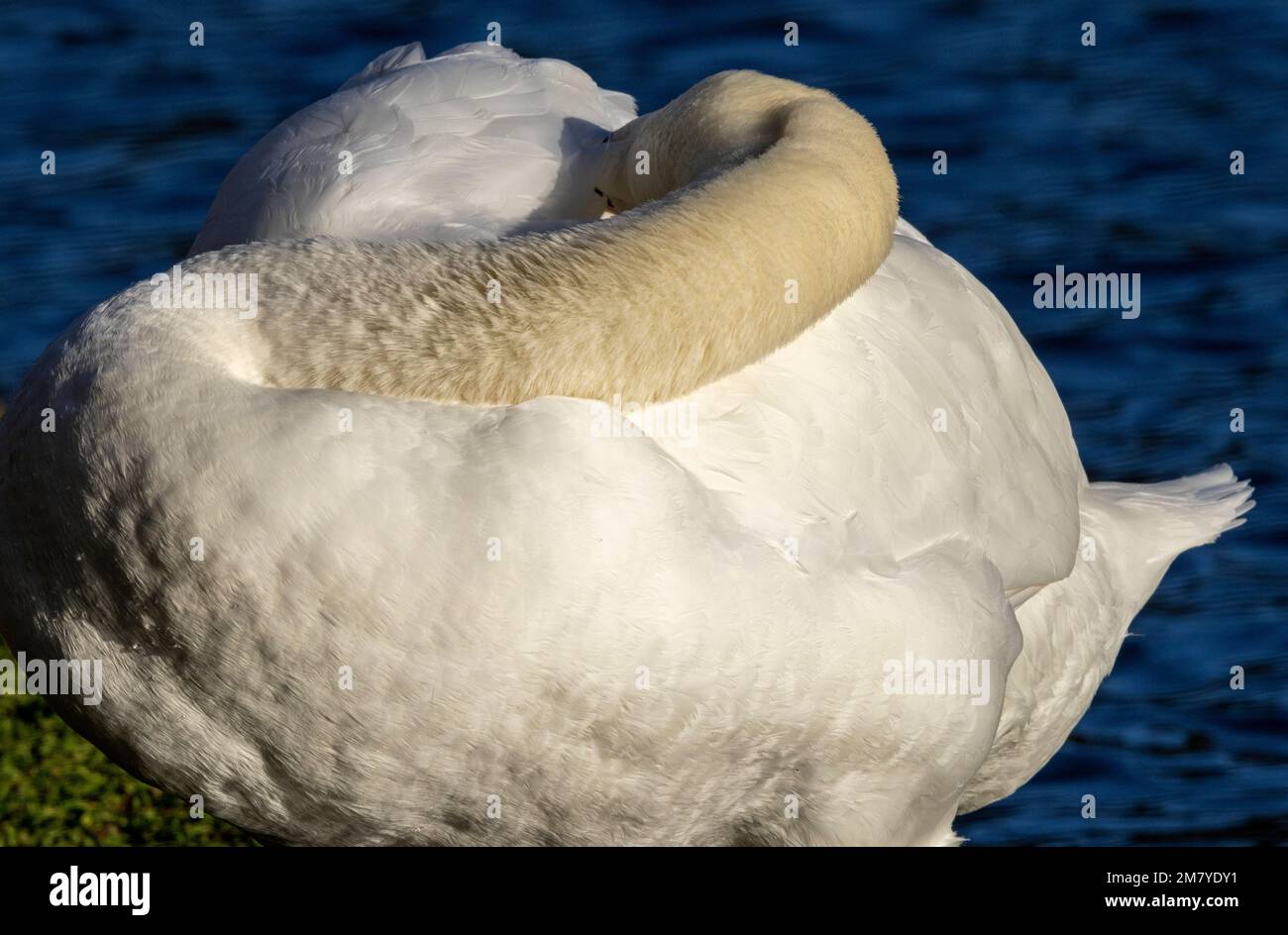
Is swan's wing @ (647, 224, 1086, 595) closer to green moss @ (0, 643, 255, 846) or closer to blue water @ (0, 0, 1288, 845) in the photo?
green moss @ (0, 643, 255, 846)

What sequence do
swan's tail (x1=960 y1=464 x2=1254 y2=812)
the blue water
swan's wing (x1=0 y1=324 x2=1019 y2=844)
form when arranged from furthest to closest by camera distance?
the blue water → swan's tail (x1=960 y1=464 x2=1254 y2=812) → swan's wing (x1=0 y1=324 x2=1019 y2=844)

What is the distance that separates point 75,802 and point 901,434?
7.65ft

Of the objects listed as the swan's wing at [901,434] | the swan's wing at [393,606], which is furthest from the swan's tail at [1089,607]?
the swan's wing at [393,606]

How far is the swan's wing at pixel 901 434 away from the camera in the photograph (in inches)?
127

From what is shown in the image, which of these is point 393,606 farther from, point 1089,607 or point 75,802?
point 75,802

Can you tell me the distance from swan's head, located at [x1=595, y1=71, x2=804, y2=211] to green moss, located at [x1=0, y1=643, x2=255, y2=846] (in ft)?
6.26

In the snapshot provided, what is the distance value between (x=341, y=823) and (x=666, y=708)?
54 centimetres

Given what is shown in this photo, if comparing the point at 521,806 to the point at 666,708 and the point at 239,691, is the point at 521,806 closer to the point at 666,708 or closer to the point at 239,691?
the point at 666,708

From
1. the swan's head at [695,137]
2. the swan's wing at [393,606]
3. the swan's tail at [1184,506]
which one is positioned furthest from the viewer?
the swan's tail at [1184,506]

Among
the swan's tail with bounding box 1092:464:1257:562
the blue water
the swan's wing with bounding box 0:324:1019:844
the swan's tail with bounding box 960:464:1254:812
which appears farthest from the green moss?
the blue water

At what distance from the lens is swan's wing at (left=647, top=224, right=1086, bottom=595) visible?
127 inches

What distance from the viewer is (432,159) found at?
3664 millimetres

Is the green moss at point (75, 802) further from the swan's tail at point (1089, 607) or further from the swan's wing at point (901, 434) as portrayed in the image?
the swan's wing at point (901, 434)

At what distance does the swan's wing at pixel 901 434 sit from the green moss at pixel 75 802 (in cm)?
→ 196
